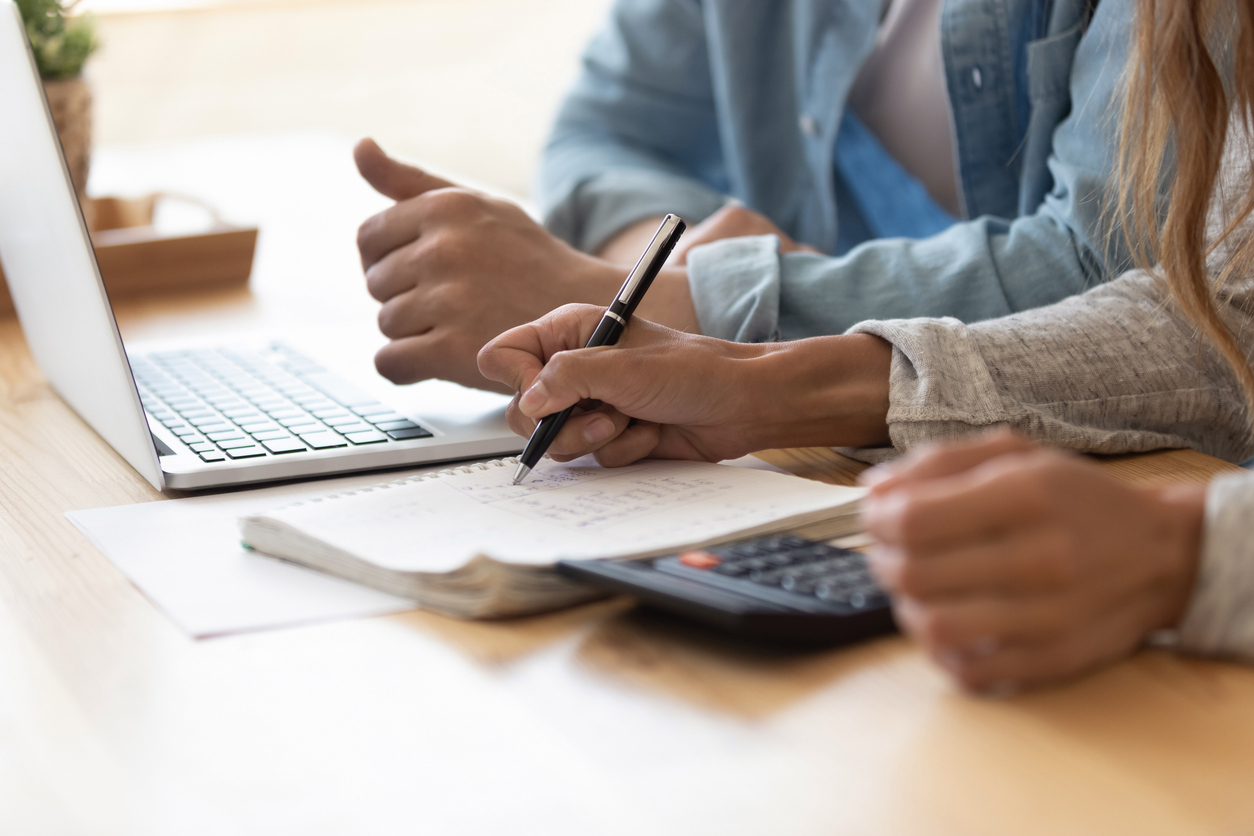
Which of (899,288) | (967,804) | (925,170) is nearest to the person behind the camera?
(967,804)

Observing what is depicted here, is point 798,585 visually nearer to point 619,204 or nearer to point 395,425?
point 395,425

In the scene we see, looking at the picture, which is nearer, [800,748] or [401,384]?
[800,748]

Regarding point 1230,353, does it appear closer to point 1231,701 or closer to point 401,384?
point 1231,701

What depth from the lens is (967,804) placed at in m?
0.35

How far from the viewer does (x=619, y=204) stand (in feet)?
3.85

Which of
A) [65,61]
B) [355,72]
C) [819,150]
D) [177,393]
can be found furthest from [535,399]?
[355,72]

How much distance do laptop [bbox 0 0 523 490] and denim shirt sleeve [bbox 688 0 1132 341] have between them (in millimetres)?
186

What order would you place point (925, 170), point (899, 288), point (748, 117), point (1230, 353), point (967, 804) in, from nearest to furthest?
point (967, 804), point (1230, 353), point (899, 288), point (925, 170), point (748, 117)

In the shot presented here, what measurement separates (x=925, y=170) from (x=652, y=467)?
Answer: 649 millimetres

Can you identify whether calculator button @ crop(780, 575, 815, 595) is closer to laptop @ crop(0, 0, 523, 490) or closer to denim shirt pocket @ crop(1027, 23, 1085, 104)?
laptop @ crop(0, 0, 523, 490)

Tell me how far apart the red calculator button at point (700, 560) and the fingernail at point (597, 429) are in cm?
16

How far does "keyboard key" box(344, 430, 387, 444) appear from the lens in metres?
0.75

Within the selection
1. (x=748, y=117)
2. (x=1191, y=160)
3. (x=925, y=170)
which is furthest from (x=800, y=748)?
(x=748, y=117)

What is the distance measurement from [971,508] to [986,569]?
2cm
